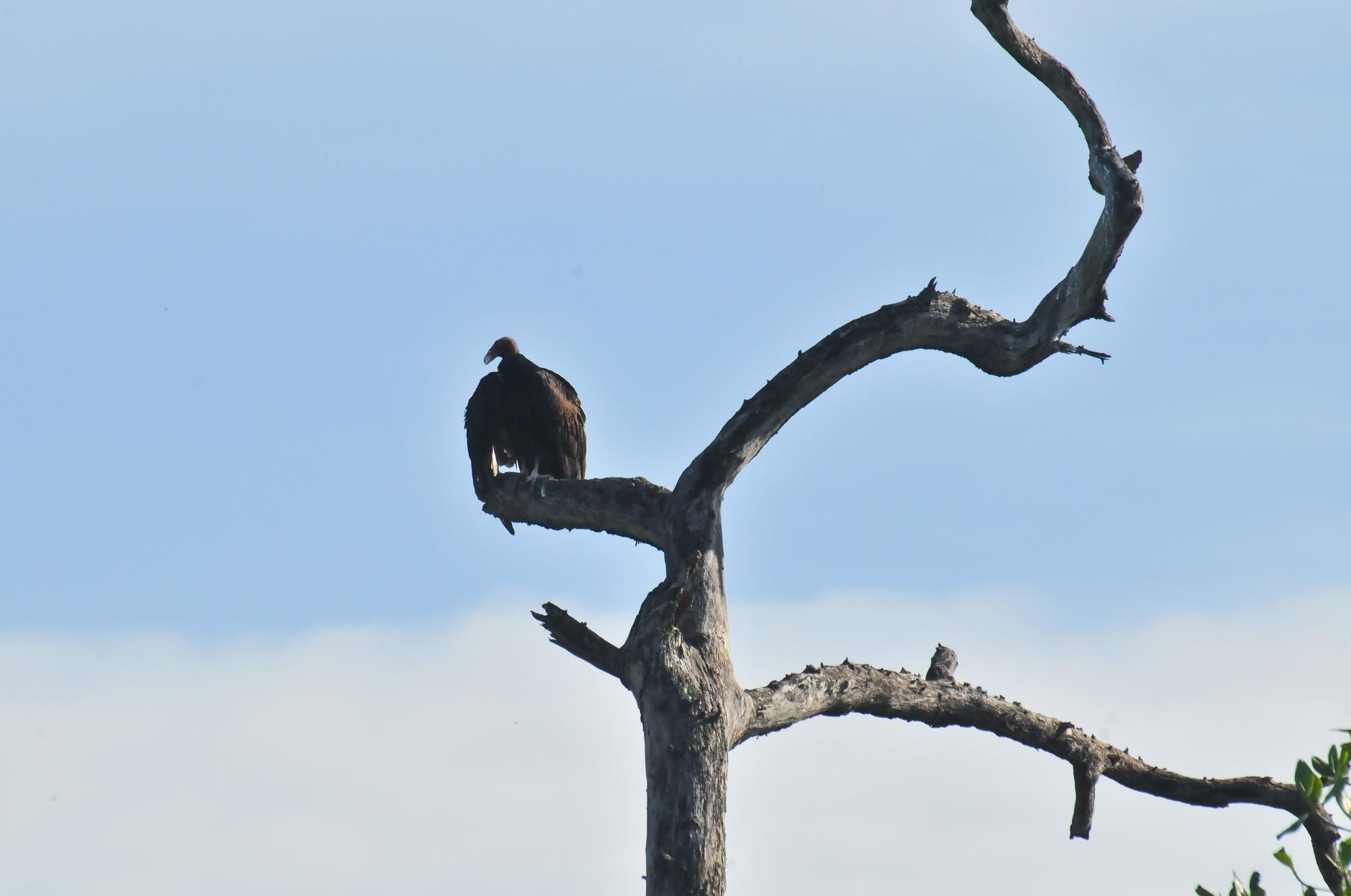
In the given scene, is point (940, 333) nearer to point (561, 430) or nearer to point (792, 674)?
point (792, 674)

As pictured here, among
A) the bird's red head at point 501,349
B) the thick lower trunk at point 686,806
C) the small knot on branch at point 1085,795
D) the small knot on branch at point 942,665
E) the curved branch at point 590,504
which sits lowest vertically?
the thick lower trunk at point 686,806

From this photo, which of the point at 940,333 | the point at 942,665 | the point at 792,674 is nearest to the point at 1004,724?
the point at 942,665

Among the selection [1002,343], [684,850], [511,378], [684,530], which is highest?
[511,378]

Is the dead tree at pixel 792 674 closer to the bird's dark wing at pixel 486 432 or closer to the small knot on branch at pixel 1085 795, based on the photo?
the small knot on branch at pixel 1085 795

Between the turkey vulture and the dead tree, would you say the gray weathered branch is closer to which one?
the dead tree

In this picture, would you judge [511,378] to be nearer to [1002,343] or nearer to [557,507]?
[557,507]

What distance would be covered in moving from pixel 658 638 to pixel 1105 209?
2062 millimetres

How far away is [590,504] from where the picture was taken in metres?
5.86

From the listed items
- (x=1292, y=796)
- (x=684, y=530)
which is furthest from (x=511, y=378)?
(x=1292, y=796)

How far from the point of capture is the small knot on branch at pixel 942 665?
19.3 feet

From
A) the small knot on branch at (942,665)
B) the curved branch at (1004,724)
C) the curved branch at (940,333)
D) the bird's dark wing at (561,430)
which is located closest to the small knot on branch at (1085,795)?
the curved branch at (1004,724)

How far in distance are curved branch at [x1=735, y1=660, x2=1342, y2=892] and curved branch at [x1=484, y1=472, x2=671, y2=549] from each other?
2.41 ft

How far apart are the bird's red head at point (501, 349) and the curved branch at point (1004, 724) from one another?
11.5 ft

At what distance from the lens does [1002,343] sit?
→ 557cm
